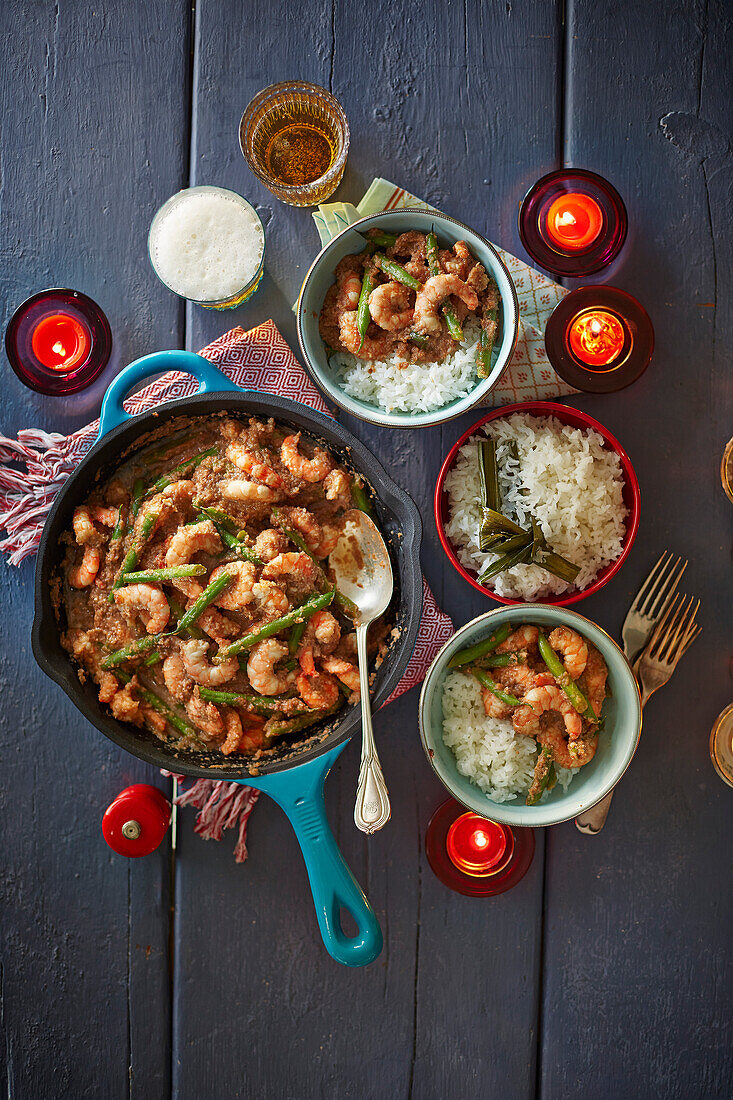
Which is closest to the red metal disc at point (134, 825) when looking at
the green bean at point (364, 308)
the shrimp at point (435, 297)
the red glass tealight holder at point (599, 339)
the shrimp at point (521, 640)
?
the shrimp at point (521, 640)

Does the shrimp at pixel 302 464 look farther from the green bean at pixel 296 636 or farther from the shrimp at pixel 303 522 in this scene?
the green bean at pixel 296 636

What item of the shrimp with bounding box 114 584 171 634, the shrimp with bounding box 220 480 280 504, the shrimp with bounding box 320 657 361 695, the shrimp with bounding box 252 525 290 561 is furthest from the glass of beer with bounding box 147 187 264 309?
the shrimp with bounding box 320 657 361 695

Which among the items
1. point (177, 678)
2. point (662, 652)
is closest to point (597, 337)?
point (662, 652)

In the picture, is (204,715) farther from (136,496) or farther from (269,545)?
(136,496)

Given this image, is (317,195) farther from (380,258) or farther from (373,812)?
(373,812)

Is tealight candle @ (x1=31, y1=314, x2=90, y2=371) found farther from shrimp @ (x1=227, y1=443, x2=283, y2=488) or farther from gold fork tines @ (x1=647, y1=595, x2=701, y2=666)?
gold fork tines @ (x1=647, y1=595, x2=701, y2=666)

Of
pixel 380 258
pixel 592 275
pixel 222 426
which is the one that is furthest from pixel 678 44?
pixel 222 426
